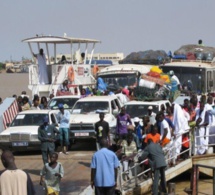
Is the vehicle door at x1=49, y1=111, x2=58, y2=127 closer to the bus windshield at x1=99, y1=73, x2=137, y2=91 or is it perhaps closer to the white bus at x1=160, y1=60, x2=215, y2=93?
the bus windshield at x1=99, y1=73, x2=137, y2=91

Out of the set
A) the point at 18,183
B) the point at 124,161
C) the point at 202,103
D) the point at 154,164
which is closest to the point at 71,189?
the point at 124,161

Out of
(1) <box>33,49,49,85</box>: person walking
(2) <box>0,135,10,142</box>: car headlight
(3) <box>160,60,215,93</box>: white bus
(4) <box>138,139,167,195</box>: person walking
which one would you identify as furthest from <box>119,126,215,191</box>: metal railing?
(1) <box>33,49,49,85</box>: person walking

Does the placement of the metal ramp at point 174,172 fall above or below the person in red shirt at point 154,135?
below

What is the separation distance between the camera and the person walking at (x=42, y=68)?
1101 inches

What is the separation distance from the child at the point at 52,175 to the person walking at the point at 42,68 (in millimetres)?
17011

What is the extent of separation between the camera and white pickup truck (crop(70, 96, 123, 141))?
1870 cm

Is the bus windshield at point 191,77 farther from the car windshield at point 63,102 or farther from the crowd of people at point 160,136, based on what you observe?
the crowd of people at point 160,136

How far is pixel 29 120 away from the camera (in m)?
19.3

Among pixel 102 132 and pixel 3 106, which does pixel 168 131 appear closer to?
pixel 102 132

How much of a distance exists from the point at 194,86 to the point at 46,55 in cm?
702

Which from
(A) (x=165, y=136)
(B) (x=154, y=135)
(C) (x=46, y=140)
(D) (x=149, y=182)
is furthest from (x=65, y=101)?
(B) (x=154, y=135)

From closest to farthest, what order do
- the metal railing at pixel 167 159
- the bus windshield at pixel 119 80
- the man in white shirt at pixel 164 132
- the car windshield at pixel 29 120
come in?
the metal railing at pixel 167 159, the man in white shirt at pixel 164 132, the car windshield at pixel 29 120, the bus windshield at pixel 119 80

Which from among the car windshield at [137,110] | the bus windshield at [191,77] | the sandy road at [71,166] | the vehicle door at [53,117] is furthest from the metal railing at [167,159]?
the bus windshield at [191,77]

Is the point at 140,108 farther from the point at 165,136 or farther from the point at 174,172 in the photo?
the point at 165,136
